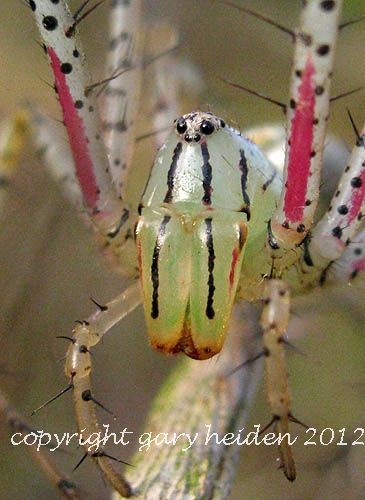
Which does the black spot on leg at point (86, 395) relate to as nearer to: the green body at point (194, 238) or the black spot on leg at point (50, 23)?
the green body at point (194, 238)

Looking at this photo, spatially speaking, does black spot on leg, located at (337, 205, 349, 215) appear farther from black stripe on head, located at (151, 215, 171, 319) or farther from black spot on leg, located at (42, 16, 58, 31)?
black spot on leg, located at (42, 16, 58, 31)

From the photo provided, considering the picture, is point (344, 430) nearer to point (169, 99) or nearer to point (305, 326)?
point (305, 326)

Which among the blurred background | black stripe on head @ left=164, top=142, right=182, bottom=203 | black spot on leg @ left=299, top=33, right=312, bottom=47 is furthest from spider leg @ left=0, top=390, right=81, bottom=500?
black spot on leg @ left=299, top=33, right=312, bottom=47

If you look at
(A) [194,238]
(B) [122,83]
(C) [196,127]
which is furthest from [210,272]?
(B) [122,83]

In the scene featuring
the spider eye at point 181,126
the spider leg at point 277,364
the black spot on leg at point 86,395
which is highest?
the spider eye at point 181,126

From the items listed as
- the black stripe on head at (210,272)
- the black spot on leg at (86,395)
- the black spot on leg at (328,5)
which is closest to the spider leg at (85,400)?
the black spot on leg at (86,395)

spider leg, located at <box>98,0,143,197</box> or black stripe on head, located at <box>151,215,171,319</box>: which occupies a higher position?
spider leg, located at <box>98,0,143,197</box>

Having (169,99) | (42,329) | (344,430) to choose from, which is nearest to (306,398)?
(344,430)
